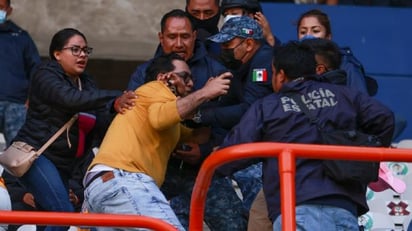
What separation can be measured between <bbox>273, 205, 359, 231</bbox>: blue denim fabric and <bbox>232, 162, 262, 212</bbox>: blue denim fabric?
1.19 m

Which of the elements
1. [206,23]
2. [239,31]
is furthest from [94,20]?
[239,31]

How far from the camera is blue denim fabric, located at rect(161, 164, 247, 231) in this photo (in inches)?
307

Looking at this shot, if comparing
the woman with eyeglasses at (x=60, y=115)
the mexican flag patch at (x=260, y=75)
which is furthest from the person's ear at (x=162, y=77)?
the mexican flag patch at (x=260, y=75)

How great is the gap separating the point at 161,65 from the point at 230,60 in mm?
784

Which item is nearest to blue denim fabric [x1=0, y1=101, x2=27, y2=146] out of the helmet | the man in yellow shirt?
the helmet

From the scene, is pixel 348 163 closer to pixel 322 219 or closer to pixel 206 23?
pixel 322 219

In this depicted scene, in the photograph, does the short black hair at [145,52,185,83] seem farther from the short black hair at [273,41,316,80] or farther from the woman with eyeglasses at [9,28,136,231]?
the short black hair at [273,41,316,80]

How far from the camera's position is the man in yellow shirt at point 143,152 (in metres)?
6.94

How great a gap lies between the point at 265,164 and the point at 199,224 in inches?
21.6

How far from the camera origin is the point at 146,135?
7.21 metres

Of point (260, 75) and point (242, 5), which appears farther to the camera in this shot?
point (242, 5)

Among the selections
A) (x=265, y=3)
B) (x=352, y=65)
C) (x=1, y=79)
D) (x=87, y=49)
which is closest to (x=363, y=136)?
(x=352, y=65)

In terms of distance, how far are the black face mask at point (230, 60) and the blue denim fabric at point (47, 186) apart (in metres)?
1.15

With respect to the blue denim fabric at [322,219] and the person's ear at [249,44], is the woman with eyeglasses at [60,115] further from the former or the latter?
the blue denim fabric at [322,219]
